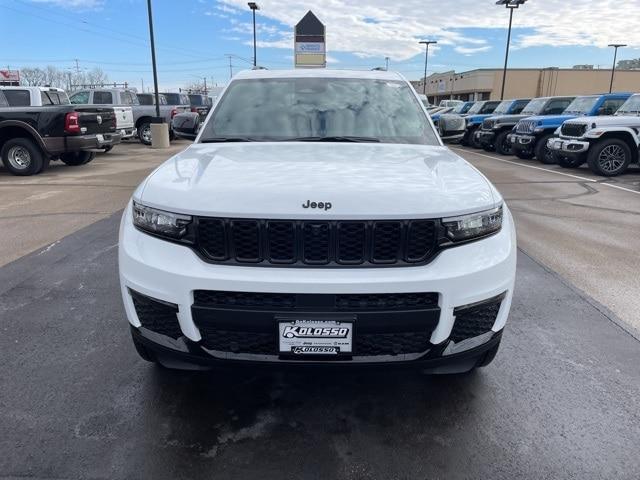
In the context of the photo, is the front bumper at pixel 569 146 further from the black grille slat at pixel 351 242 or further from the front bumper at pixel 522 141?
the black grille slat at pixel 351 242

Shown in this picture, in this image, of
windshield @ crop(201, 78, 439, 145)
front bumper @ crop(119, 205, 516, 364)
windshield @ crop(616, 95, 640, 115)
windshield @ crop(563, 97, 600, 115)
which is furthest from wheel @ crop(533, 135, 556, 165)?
front bumper @ crop(119, 205, 516, 364)

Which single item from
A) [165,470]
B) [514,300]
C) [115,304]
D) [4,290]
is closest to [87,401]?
[165,470]

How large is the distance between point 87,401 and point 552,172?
1340 cm

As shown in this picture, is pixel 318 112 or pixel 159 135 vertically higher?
pixel 318 112

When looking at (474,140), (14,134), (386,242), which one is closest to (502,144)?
(474,140)

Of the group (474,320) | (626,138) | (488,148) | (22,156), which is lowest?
(488,148)

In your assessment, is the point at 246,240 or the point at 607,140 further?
the point at 607,140

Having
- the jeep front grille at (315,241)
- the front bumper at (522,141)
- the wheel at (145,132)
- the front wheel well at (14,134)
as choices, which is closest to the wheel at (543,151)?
the front bumper at (522,141)

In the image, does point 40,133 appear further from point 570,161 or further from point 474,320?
point 570,161

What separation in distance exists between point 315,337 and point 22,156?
38.4ft

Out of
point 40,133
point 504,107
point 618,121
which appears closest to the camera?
point 40,133

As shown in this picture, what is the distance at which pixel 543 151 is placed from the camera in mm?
15438

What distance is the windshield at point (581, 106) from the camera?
47.8 feet

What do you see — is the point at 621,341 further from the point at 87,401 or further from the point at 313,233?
the point at 87,401
